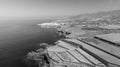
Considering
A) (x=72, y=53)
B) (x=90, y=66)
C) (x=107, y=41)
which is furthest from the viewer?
(x=107, y=41)

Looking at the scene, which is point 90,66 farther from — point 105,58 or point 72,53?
point 72,53

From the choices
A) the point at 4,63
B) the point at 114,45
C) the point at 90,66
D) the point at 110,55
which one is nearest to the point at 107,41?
the point at 114,45

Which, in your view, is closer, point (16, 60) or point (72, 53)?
point (72, 53)

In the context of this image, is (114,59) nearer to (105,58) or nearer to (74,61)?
(105,58)

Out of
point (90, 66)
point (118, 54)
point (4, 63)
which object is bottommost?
point (4, 63)

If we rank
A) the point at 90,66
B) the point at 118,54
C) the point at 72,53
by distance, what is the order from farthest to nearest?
the point at 72,53 < the point at 118,54 < the point at 90,66

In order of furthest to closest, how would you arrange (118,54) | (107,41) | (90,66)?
(107,41), (118,54), (90,66)

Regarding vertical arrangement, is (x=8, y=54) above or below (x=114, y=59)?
below

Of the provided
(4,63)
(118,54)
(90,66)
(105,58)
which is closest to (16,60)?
(4,63)

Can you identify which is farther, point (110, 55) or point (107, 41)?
point (107, 41)
